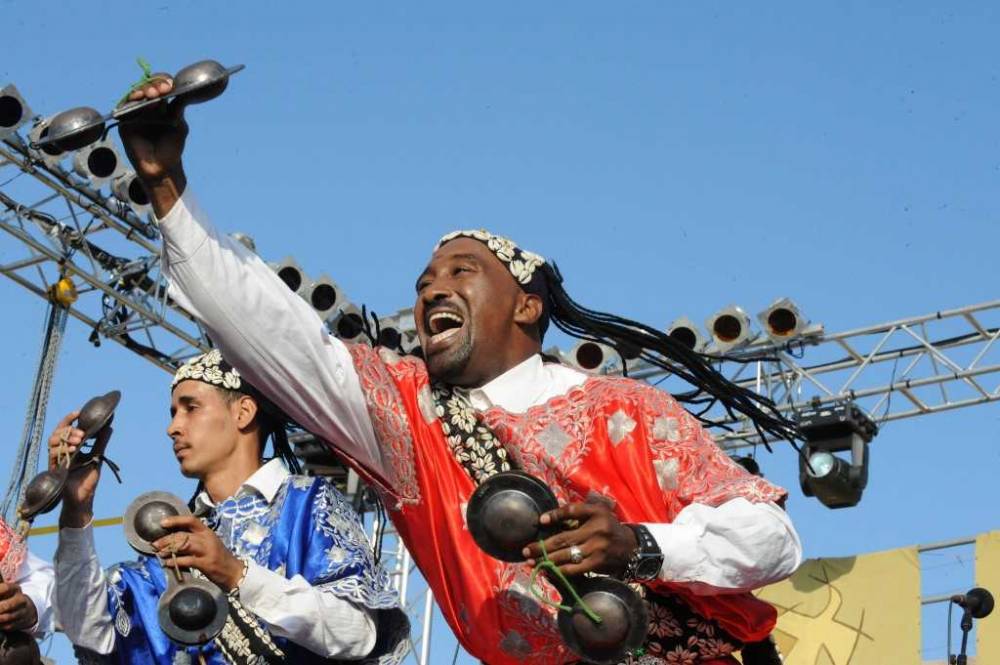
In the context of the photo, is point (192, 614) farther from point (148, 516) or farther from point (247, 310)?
point (247, 310)

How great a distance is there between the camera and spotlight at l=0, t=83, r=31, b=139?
388 inches

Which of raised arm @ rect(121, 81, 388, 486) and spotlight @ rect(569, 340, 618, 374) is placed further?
spotlight @ rect(569, 340, 618, 374)

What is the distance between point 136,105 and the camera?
369 cm

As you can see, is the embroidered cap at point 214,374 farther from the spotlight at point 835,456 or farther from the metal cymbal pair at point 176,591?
the spotlight at point 835,456

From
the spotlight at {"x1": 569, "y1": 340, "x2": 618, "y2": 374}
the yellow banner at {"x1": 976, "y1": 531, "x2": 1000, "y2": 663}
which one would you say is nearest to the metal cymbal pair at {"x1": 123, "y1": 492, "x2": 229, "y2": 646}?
the yellow banner at {"x1": 976, "y1": 531, "x2": 1000, "y2": 663}

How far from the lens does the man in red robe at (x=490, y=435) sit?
12.7 feet

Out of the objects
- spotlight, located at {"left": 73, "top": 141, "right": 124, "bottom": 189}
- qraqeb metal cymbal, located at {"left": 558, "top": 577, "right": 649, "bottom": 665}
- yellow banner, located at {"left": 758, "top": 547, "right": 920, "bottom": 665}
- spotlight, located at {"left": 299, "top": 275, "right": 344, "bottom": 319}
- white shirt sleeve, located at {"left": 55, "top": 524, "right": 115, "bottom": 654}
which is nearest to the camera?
qraqeb metal cymbal, located at {"left": 558, "top": 577, "right": 649, "bottom": 665}

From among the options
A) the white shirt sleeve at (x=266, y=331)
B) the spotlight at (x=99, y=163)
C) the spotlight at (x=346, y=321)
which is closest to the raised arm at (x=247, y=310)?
the white shirt sleeve at (x=266, y=331)

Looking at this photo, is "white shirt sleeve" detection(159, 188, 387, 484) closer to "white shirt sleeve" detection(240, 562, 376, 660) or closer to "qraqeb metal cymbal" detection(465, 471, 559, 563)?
"white shirt sleeve" detection(240, 562, 376, 660)

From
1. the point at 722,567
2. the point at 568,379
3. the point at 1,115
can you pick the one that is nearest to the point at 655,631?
the point at 722,567

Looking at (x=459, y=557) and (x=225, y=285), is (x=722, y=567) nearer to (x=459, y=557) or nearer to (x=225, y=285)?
(x=459, y=557)

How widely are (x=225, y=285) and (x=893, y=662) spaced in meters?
6.43

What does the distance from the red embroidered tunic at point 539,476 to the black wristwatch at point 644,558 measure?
21cm

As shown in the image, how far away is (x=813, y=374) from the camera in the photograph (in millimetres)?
10945
